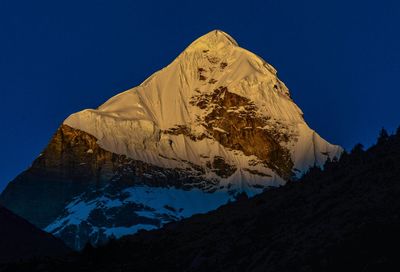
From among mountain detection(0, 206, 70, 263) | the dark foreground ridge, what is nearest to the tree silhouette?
the dark foreground ridge

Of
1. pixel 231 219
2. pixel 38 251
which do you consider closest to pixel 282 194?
pixel 231 219

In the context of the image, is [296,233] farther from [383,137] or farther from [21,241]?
[21,241]

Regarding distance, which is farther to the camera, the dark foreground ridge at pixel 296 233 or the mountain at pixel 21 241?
the mountain at pixel 21 241

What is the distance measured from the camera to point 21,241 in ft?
342

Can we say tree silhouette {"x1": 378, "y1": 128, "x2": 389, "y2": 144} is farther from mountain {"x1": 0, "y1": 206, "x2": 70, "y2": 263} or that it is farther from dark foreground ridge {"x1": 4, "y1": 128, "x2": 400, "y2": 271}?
mountain {"x1": 0, "y1": 206, "x2": 70, "y2": 263}

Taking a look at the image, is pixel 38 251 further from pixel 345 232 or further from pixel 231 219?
pixel 345 232

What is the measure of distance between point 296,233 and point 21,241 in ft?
165

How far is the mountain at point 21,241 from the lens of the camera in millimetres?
99231

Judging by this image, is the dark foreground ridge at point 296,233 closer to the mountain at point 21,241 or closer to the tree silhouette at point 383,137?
the tree silhouette at point 383,137

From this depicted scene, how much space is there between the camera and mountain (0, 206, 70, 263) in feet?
326

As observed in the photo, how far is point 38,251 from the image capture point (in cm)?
10412

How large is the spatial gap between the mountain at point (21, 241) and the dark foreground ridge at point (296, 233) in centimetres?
2915

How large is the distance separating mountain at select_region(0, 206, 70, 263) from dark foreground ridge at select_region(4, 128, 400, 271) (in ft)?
95.6

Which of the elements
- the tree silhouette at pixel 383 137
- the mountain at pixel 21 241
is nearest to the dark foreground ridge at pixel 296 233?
the tree silhouette at pixel 383 137
